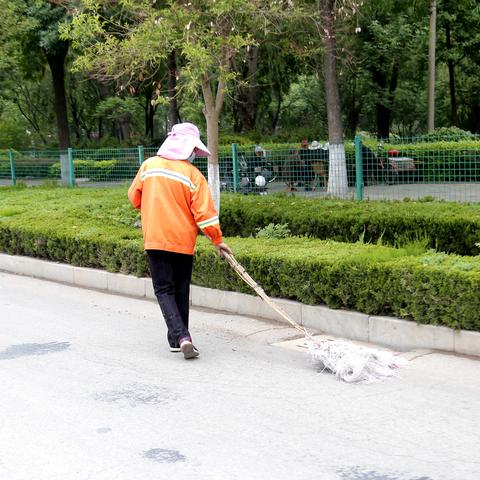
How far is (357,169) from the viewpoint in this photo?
12953mm

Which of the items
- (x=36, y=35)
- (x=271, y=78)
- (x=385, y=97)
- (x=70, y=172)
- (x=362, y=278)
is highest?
(x=36, y=35)

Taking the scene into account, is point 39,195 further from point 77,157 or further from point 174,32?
point 174,32

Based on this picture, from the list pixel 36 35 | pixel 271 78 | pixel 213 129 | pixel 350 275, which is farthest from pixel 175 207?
pixel 271 78

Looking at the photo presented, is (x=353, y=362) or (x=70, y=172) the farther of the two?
(x=70, y=172)

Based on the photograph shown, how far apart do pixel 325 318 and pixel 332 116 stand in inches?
402

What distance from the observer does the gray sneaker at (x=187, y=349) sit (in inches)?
261

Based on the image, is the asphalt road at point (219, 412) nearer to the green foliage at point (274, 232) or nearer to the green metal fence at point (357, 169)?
the green foliage at point (274, 232)

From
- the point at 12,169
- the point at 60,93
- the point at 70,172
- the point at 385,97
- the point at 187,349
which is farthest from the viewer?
the point at 385,97

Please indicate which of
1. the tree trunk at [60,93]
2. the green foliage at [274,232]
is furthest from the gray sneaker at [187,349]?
the tree trunk at [60,93]

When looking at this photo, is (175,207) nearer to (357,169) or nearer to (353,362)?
(353,362)

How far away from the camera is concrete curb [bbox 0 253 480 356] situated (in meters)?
6.70

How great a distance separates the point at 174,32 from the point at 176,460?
7.67 m

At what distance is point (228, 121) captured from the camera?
48062 mm

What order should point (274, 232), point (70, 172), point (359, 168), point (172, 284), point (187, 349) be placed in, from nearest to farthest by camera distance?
point (187, 349), point (172, 284), point (274, 232), point (359, 168), point (70, 172)
